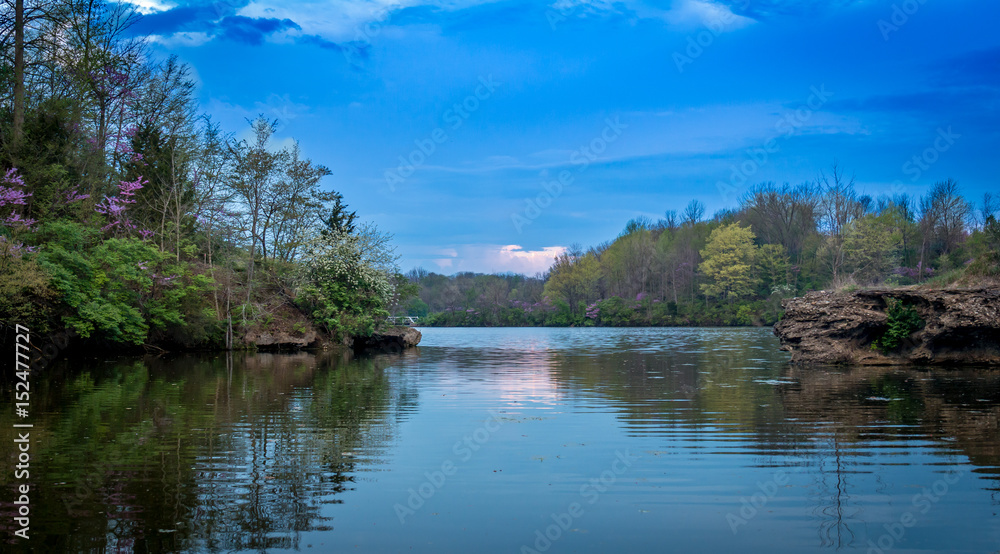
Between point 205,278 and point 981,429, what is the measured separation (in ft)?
94.3

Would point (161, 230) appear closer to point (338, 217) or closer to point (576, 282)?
point (338, 217)

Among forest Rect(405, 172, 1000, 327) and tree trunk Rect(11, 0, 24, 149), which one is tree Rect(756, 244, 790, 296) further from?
tree trunk Rect(11, 0, 24, 149)

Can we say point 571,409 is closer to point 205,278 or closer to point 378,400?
point 378,400

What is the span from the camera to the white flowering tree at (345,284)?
116 feet

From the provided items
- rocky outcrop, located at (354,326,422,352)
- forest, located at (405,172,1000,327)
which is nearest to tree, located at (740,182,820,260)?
forest, located at (405,172,1000,327)

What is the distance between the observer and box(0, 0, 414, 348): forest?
73.1ft

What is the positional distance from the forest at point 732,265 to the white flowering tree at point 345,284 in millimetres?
27817

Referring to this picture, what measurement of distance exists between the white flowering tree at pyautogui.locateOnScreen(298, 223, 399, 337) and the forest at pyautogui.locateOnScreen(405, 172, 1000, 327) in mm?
27817

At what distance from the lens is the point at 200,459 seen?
7629mm

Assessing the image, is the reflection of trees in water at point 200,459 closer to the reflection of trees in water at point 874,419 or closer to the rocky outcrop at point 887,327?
the reflection of trees in water at point 874,419

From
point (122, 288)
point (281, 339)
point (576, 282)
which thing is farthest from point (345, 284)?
point (576, 282)

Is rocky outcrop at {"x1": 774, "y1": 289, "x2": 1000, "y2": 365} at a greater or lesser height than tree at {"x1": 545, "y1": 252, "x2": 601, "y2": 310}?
lesser

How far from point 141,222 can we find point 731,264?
68102mm

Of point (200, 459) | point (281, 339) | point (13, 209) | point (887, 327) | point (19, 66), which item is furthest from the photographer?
point (281, 339)
